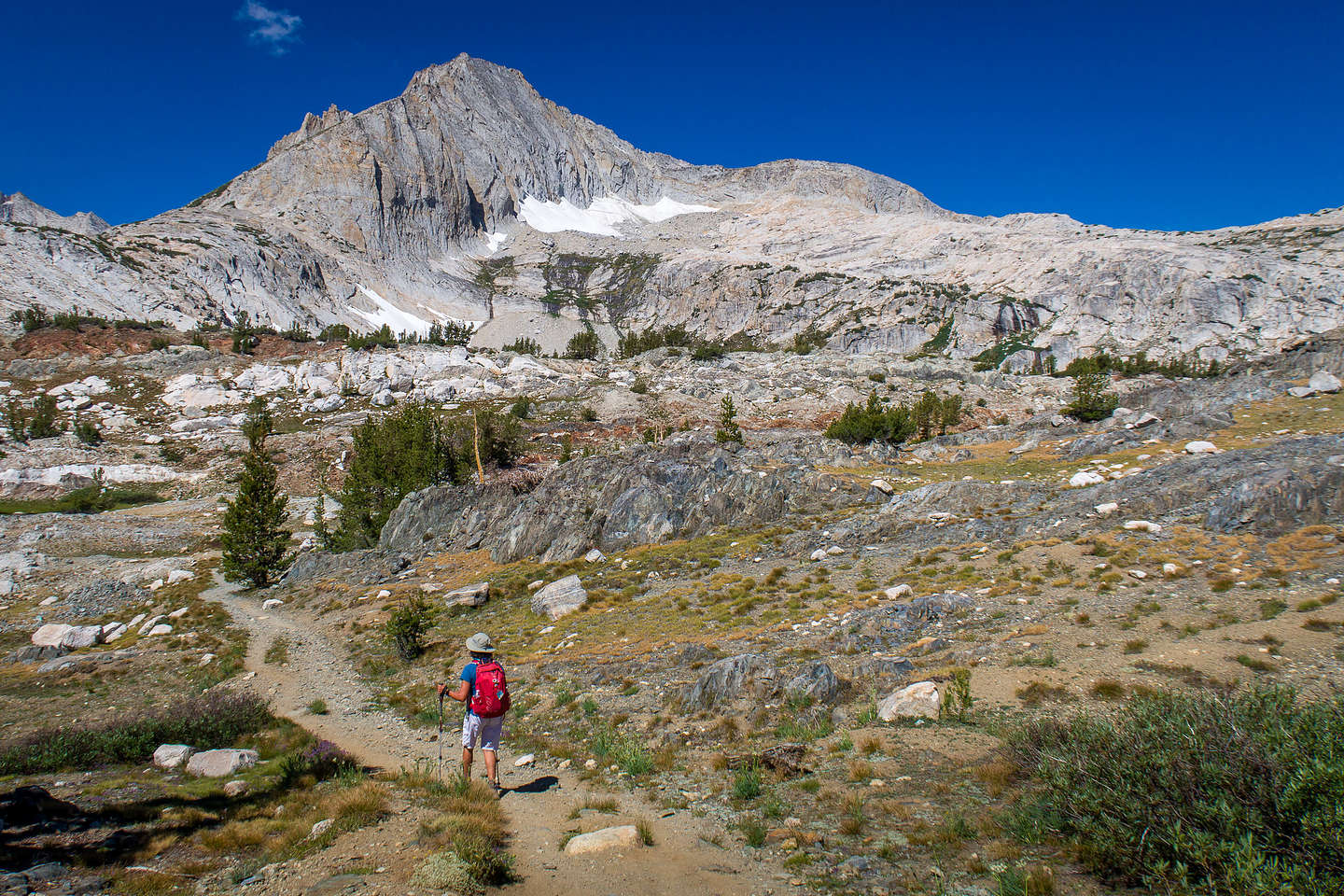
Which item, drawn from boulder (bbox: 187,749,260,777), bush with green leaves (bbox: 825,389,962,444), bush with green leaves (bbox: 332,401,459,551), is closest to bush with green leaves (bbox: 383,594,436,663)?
boulder (bbox: 187,749,260,777)

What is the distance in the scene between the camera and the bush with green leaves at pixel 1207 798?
4.29m

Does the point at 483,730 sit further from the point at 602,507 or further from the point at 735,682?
the point at 602,507

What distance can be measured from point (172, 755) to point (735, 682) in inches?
370

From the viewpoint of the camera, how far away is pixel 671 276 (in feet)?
620

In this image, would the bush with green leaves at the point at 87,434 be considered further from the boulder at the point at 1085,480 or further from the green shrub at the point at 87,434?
the boulder at the point at 1085,480

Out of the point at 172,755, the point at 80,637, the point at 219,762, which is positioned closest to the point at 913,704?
the point at 219,762

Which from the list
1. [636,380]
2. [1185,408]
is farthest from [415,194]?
[1185,408]

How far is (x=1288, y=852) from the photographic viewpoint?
4363mm

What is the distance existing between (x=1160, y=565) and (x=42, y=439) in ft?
266

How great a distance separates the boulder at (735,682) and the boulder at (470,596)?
13.5m

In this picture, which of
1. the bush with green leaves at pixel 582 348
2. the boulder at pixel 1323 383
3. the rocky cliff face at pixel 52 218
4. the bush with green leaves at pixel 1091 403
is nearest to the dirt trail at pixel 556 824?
the bush with green leaves at pixel 1091 403

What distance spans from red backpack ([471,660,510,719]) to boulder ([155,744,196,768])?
5.05 metres

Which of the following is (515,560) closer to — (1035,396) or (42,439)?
(42,439)

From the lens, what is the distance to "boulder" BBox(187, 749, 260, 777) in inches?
366
